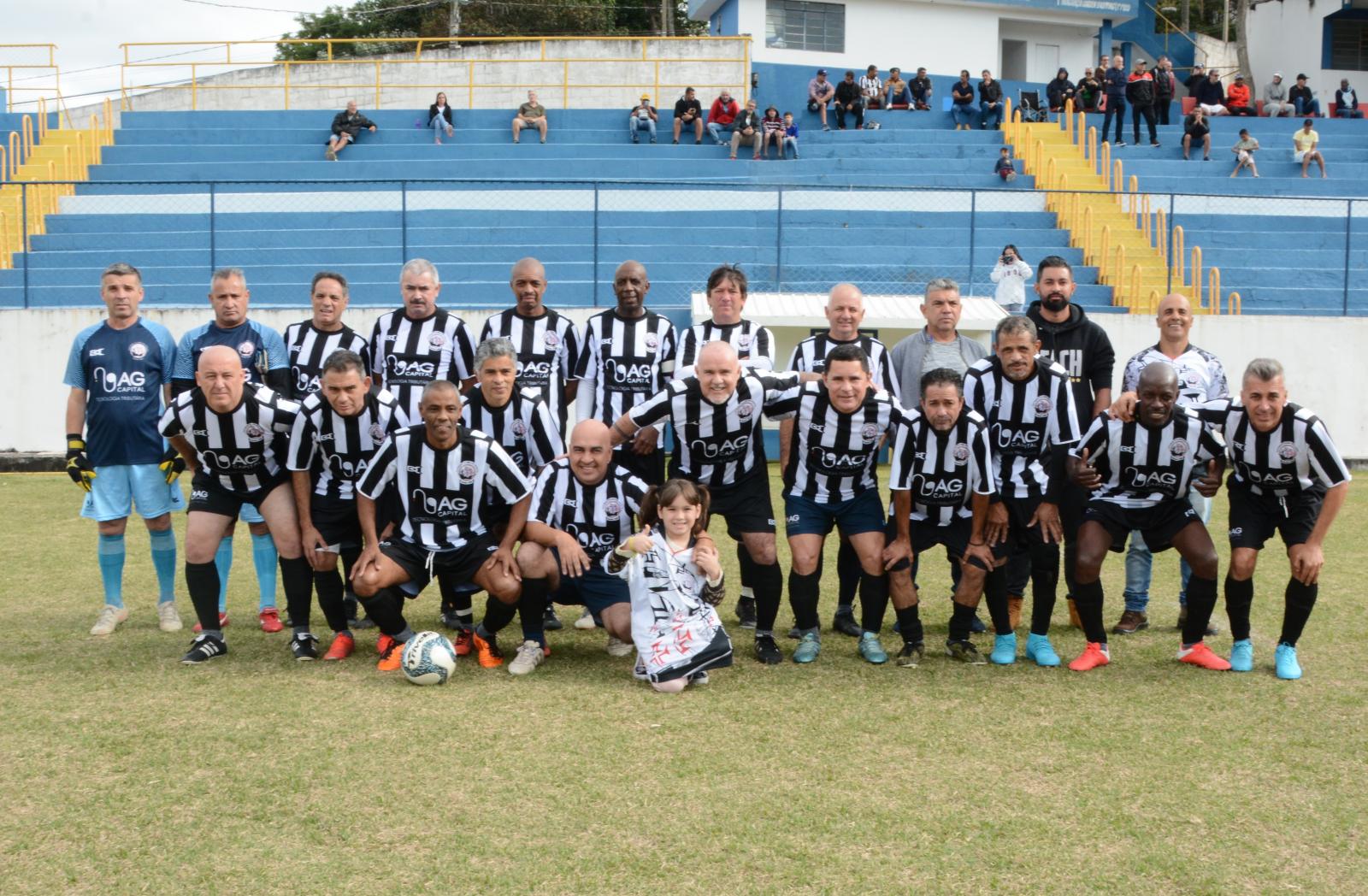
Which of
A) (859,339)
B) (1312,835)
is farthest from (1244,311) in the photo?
(1312,835)

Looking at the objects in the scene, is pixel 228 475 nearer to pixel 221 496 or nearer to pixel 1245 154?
pixel 221 496

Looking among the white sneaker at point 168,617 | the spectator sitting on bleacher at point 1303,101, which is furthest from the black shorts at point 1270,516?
the spectator sitting on bleacher at point 1303,101

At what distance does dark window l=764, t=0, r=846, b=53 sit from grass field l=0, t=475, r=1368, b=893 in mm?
21501

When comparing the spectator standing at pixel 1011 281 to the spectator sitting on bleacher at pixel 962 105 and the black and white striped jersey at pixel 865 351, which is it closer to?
the black and white striped jersey at pixel 865 351

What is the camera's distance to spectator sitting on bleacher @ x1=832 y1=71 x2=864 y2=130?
21.9 metres

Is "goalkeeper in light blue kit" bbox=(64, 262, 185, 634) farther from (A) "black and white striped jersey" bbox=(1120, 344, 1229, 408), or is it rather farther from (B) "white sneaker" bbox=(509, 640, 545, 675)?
(A) "black and white striped jersey" bbox=(1120, 344, 1229, 408)

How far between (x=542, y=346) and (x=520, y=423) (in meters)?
0.96

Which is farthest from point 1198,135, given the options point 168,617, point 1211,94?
point 168,617

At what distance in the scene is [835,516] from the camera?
6102 millimetres

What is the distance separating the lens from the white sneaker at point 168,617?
652cm

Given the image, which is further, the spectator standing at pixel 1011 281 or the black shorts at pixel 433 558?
the spectator standing at pixel 1011 281

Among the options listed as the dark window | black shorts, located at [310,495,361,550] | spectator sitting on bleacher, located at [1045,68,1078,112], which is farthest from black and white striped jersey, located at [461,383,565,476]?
the dark window

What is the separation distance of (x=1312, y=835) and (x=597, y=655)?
3261 mm

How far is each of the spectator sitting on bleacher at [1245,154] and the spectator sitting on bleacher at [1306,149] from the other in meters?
0.71
